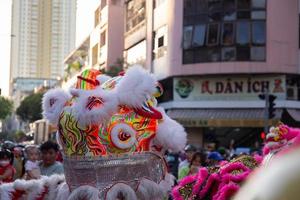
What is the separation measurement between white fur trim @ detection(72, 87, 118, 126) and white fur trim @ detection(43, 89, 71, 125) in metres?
0.28

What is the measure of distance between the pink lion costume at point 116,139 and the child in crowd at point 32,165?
1.66 meters

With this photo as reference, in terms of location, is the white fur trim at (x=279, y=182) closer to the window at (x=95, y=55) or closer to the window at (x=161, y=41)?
the window at (x=161, y=41)

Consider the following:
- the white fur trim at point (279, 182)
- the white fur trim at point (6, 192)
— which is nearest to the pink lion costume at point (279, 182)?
the white fur trim at point (279, 182)

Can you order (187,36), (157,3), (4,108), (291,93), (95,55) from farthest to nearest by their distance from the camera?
(4,108), (95,55), (157,3), (187,36), (291,93)

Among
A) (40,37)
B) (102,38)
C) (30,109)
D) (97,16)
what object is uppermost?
(40,37)

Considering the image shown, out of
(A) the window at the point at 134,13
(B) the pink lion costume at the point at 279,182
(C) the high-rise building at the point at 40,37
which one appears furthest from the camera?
(C) the high-rise building at the point at 40,37

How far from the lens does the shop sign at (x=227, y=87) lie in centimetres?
2723

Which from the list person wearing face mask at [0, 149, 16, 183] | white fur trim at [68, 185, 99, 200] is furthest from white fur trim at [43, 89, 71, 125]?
person wearing face mask at [0, 149, 16, 183]

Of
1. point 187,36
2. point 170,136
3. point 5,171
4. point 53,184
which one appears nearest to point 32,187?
point 53,184

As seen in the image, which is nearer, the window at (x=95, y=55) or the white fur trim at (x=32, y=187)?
the white fur trim at (x=32, y=187)

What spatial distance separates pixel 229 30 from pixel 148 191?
2428cm

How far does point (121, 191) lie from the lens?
3580mm

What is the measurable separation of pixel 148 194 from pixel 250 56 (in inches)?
955

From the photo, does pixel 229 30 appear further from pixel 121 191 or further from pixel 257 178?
pixel 257 178
